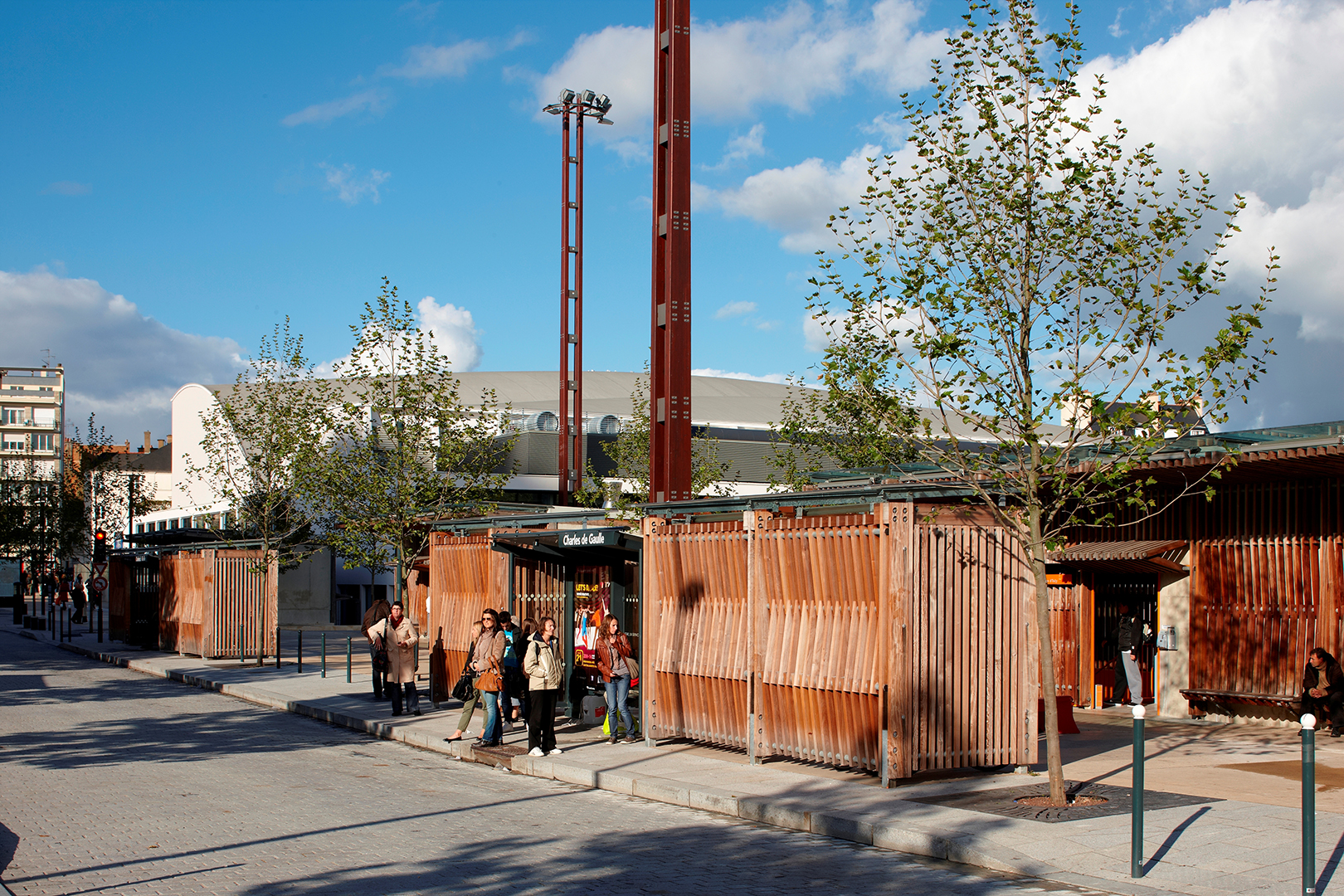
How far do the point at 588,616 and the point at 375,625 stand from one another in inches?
192

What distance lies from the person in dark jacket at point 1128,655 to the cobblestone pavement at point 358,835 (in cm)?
881

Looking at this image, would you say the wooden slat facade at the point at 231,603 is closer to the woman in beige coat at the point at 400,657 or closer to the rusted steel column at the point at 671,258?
the woman in beige coat at the point at 400,657

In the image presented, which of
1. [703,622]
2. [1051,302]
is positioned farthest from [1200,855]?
[703,622]

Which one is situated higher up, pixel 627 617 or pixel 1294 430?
pixel 1294 430

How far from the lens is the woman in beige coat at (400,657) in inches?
730

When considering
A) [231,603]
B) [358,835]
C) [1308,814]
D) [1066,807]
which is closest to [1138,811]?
[1308,814]

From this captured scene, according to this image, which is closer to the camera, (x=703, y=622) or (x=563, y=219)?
(x=703, y=622)

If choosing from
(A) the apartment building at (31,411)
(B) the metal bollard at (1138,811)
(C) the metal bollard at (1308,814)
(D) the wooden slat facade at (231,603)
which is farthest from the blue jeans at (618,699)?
(A) the apartment building at (31,411)

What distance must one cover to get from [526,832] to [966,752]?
4.72m

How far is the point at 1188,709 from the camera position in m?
17.7

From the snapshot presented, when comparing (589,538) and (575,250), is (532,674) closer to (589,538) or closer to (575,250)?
(589,538)

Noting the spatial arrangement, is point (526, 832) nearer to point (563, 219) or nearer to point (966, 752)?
point (966, 752)

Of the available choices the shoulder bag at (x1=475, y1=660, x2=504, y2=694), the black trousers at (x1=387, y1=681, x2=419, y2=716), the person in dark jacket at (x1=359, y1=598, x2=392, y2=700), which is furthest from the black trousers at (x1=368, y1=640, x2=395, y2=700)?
the shoulder bag at (x1=475, y1=660, x2=504, y2=694)

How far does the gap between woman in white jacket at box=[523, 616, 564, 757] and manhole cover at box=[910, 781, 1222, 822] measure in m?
4.91
